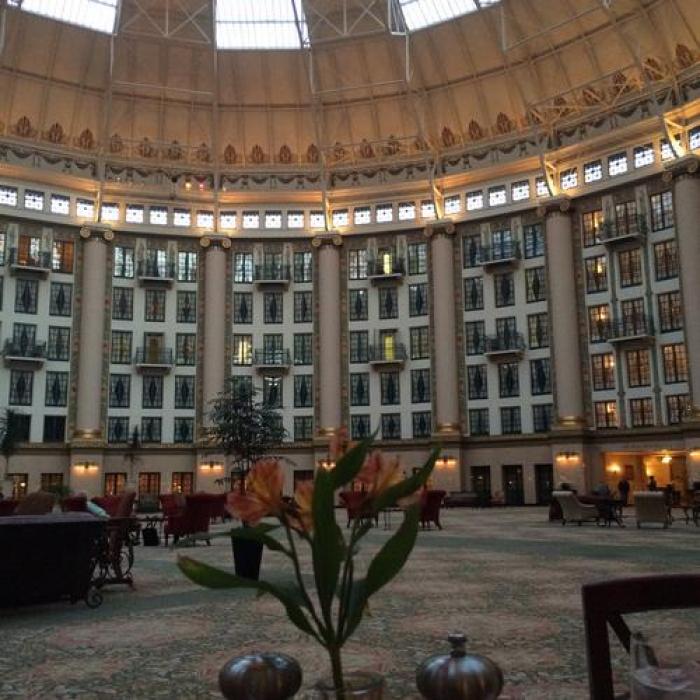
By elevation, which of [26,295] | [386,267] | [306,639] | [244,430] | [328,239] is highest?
[328,239]

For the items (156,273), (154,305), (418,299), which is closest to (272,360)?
(154,305)

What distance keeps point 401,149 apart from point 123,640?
3898cm

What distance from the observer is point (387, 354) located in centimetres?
4200

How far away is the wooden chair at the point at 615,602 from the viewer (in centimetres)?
260

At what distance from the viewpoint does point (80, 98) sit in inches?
1607

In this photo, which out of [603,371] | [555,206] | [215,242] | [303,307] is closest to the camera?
[603,371]

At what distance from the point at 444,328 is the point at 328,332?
6545 millimetres

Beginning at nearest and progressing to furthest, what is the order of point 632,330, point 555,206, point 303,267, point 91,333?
point 632,330 → point 555,206 → point 91,333 → point 303,267

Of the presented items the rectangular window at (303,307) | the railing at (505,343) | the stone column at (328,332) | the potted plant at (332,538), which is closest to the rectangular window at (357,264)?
the stone column at (328,332)

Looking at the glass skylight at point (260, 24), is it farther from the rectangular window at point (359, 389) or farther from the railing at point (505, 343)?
the railing at point (505, 343)

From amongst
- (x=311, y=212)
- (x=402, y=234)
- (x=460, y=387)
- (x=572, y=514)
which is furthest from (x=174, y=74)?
(x=572, y=514)

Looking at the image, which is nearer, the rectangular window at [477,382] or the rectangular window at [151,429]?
the rectangular window at [477,382]

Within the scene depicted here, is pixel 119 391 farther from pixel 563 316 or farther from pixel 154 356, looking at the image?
pixel 563 316

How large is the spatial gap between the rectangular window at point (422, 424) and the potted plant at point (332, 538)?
3901 cm
